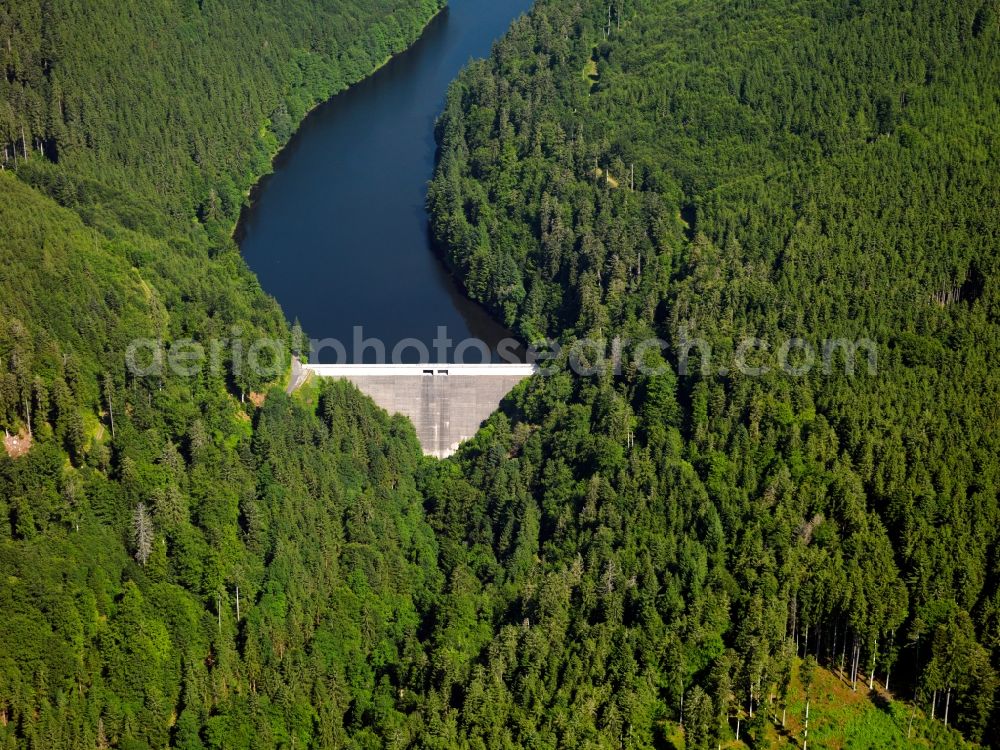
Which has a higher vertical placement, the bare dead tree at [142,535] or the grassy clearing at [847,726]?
the bare dead tree at [142,535]

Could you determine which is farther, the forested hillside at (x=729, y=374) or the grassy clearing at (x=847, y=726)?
the forested hillside at (x=729, y=374)

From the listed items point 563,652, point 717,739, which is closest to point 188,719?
point 563,652

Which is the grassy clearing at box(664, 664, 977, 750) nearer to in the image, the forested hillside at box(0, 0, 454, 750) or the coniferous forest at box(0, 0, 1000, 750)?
the coniferous forest at box(0, 0, 1000, 750)

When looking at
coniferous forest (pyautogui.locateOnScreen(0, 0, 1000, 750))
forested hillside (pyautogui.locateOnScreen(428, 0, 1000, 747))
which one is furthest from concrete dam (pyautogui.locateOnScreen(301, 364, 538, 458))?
forested hillside (pyautogui.locateOnScreen(428, 0, 1000, 747))

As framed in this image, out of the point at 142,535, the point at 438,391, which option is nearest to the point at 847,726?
the point at 142,535

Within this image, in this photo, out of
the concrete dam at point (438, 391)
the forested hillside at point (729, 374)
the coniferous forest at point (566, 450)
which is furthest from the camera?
the concrete dam at point (438, 391)

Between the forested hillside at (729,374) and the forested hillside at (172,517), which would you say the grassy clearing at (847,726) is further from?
the forested hillside at (172,517)

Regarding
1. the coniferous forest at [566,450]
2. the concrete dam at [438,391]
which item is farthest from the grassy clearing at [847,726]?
the concrete dam at [438,391]
